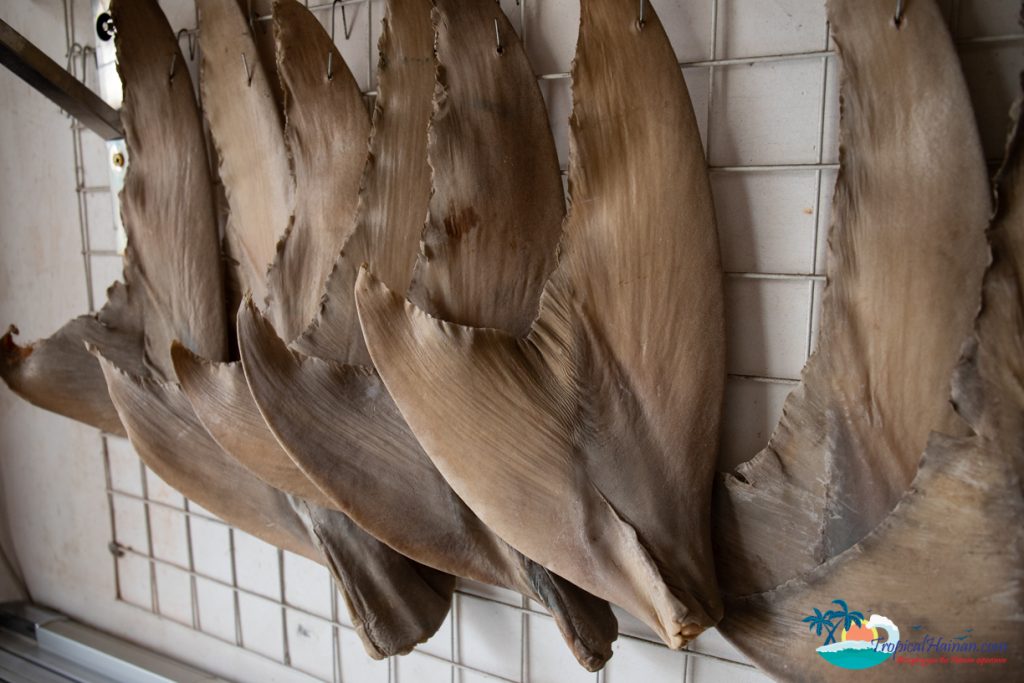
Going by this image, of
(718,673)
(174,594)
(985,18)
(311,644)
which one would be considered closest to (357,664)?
(311,644)

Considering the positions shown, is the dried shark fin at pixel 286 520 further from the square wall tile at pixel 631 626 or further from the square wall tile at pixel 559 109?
the square wall tile at pixel 559 109

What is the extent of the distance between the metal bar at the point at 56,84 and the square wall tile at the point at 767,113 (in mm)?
699

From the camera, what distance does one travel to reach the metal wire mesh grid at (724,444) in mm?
581

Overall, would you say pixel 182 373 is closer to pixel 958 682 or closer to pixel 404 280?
pixel 404 280

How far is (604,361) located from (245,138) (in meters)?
0.51

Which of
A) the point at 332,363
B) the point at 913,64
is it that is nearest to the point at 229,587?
the point at 332,363

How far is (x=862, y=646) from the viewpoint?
532 millimetres

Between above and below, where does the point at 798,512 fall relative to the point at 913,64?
below

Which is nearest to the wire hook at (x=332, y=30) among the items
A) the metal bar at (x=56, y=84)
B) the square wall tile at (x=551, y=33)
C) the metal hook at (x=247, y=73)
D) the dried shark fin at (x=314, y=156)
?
the dried shark fin at (x=314, y=156)

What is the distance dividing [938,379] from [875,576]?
15 centimetres

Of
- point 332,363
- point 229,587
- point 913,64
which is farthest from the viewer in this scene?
point 229,587

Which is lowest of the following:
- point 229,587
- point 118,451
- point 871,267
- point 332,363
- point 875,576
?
point 229,587

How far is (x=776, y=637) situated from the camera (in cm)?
57

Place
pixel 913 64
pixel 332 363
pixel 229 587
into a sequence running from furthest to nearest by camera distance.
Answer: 1. pixel 229 587
2. pixel 332 363
3. pixel 913 64
